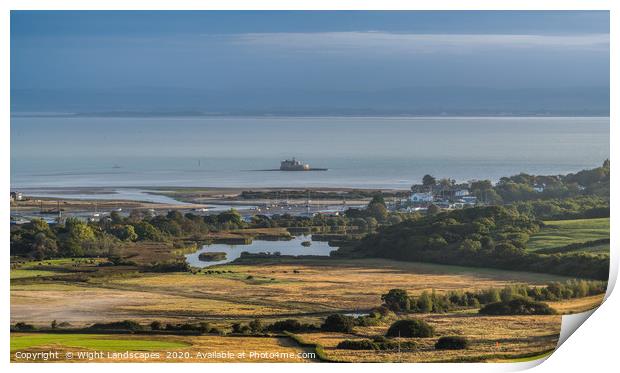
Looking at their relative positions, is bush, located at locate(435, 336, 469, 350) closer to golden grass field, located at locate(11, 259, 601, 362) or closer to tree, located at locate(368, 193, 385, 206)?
golden grass field, located at locate(11, 259, 601, 362)

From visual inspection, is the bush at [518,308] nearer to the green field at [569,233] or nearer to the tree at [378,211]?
the green field at [569,233]

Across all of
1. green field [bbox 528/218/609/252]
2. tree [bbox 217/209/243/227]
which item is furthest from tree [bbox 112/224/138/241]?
green field [bbox 528/218/609/252]

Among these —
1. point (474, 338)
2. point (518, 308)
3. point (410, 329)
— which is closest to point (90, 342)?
point (410, 329)

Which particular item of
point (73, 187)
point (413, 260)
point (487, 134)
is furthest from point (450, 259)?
point (73, 187)

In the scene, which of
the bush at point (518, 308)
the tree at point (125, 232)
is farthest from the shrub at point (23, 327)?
the bush at point (518, 308)

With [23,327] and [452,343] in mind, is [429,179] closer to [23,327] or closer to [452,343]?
[452,343]

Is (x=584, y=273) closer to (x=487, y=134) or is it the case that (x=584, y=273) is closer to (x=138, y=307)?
(x=487, y=134)
